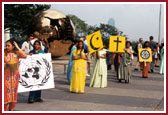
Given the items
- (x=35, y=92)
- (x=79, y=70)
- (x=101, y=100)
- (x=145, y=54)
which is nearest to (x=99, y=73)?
(x=79, y=70)

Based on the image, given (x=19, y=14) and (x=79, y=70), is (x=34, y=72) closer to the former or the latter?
(x=79, y=70)

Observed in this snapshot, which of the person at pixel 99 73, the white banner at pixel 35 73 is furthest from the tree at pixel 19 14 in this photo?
the white banner at pixel 35 73

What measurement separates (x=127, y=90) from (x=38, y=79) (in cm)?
372

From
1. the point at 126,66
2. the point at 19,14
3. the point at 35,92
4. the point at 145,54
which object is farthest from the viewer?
the point at 19,14

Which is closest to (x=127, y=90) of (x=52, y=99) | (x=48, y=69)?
(x=52, y=99)

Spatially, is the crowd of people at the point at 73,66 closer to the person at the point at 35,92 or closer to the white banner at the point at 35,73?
the person at the point at 35,92

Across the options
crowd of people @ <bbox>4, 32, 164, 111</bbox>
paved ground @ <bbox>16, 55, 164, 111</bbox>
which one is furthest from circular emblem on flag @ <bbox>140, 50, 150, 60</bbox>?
paved ground @ <bbox>16, 55, 164, 111</bbox>

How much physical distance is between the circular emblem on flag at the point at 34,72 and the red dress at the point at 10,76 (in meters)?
0.63

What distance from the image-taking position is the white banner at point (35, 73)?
6711 mm

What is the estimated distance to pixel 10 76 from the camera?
5965mm

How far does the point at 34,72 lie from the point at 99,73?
12.5ft

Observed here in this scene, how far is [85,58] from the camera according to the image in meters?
8.84

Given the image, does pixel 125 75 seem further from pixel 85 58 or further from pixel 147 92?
pixel 85 58

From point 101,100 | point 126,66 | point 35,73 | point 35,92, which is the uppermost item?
point 35,73
